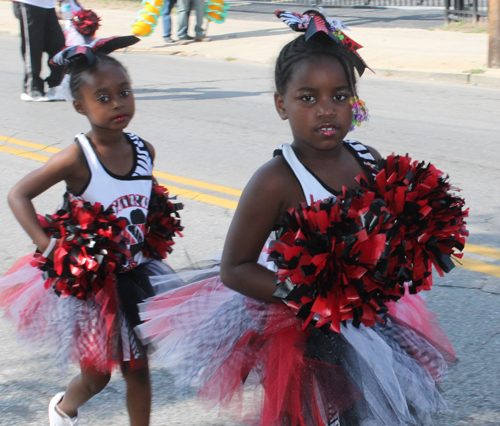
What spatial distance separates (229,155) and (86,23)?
1.95 m

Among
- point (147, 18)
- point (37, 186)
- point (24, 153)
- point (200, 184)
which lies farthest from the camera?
point (147, 18)

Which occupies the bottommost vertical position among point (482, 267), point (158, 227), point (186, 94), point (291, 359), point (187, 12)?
point (482, 267)

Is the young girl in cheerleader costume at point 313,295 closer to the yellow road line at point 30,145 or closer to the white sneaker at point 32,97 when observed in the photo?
the yellow road line at point 30,145

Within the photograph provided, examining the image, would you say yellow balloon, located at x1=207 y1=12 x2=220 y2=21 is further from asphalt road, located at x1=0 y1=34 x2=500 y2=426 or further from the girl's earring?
Answer: the girl's earring

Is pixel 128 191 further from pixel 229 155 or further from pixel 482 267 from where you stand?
pixel 229 155

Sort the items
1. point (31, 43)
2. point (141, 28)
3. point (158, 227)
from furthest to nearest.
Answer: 1. point (141, 28)
2. point (31, 43)
3. point (158, 227)

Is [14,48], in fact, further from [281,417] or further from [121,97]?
[281,417]

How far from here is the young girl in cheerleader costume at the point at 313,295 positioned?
2027 millimetres

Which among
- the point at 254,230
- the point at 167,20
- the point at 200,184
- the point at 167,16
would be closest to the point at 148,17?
the point at 167,20

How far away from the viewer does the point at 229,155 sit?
739cm

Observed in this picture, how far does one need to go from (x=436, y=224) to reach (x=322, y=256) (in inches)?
17.7

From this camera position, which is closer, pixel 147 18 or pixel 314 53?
pixel 314 53

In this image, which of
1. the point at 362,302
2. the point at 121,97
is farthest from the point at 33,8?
the point at 362,302

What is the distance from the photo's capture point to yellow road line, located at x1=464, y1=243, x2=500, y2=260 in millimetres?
4793
